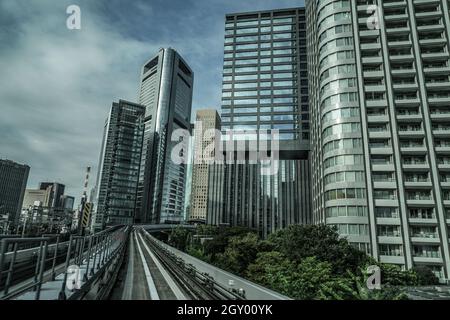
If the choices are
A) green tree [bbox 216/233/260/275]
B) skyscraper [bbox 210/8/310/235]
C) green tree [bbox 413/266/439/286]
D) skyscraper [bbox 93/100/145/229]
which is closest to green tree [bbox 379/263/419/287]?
green tree [bbox 413/266/439/286]

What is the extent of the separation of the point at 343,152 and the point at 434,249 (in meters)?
20.1

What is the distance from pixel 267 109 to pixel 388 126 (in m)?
42.8

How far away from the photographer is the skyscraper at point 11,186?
129 meters

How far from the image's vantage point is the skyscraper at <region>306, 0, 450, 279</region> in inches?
1740

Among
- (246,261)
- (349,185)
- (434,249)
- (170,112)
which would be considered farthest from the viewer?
(170,112)

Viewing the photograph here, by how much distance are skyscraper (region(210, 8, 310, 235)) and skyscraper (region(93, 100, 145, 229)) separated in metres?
64.9

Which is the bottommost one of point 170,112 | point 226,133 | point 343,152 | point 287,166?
point 343,152

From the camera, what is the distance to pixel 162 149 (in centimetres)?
18288

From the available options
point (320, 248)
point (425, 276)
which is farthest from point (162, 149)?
point (320, 248)

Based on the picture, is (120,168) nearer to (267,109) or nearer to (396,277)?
(267,109)

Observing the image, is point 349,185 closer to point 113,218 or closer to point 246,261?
point 246,261

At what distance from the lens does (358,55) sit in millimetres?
52156
